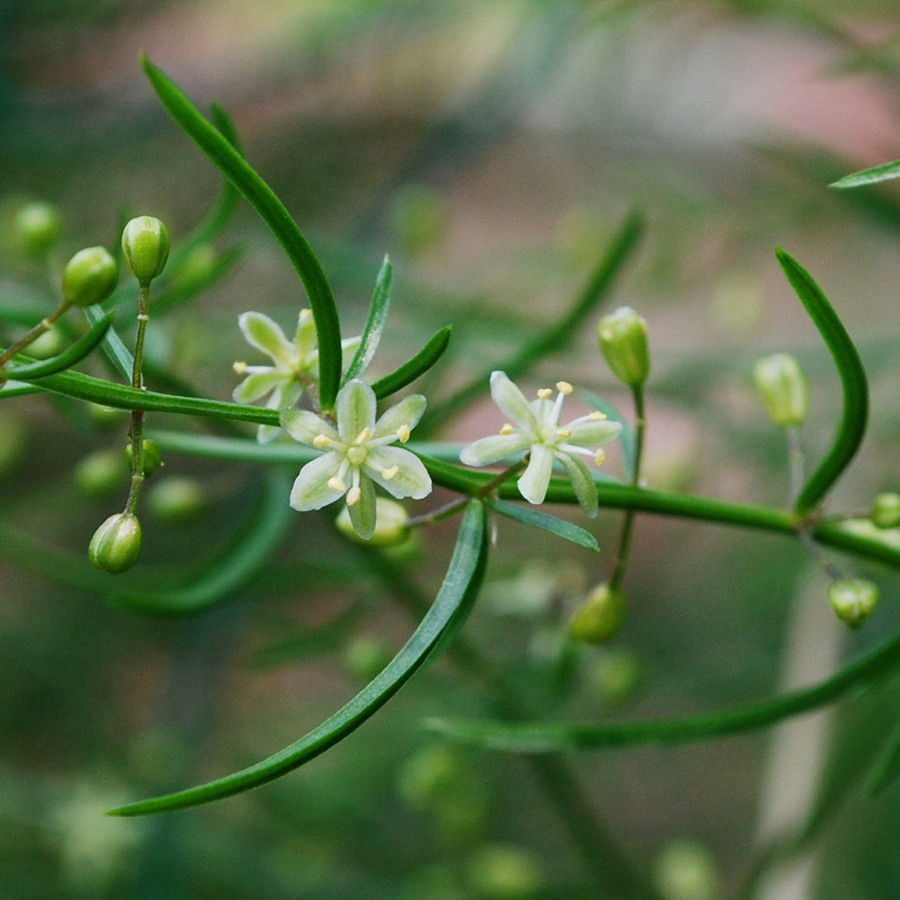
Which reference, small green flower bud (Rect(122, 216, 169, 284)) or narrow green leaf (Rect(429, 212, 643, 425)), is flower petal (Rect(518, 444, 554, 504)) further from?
narrow green leaf (Rect(429, 212, 643, 425))

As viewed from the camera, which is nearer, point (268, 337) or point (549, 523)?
point (549, 523)

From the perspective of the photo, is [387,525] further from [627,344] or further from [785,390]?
[785,390]

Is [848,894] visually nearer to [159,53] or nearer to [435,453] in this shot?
[435,453]

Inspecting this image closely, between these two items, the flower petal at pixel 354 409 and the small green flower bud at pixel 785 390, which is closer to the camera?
the flower petal at pixel 354 409

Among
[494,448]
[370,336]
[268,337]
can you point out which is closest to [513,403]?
[494,448]

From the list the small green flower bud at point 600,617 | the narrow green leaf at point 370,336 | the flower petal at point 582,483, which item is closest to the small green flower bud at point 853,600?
the small green flower bud at point 600,617

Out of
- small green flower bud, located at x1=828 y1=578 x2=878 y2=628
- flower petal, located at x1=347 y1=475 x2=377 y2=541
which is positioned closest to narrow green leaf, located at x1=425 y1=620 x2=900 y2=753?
small green flower bud, located at x1=828 y1=578 x2=878 y2=628

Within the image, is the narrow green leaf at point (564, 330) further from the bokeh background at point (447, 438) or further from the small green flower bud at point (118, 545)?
the small green flower bud at point (118, 545)
